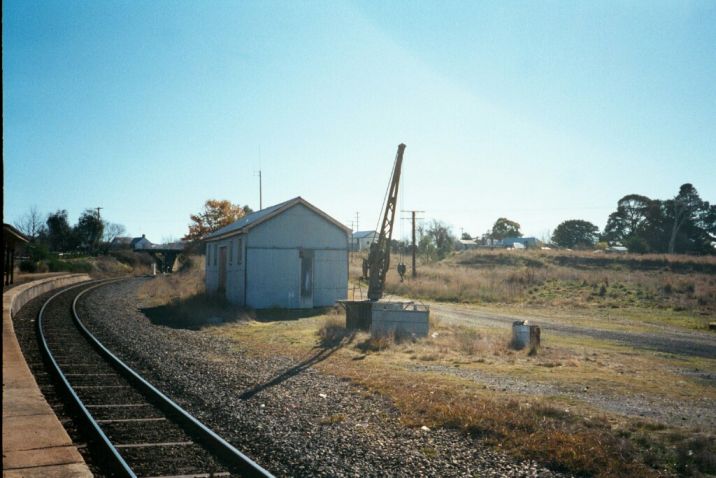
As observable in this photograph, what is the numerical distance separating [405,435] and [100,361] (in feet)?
25.5

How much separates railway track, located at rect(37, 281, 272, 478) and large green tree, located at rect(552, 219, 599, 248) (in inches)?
3823

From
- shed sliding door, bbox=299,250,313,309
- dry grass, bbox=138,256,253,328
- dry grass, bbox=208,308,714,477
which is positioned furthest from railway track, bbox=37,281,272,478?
shed sliding door, bbox=299,250,313,309

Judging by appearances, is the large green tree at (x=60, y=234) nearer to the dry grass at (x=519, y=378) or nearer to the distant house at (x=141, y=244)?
the distant house at (x=141, y=244)

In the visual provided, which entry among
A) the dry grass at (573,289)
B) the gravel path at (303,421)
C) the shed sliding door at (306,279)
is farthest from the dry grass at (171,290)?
the gravel path at (303,421)

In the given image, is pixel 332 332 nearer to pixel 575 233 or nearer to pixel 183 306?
pixel 183 306

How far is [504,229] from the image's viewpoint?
4719 inches

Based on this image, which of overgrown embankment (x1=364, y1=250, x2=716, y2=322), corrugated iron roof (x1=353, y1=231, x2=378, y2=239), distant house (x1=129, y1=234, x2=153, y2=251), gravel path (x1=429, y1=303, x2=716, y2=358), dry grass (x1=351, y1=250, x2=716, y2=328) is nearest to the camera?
gravel path (x1=429, y1=303, x2=716, y2=358)

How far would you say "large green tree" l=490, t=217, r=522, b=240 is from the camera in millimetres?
119062

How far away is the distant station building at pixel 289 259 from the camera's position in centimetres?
2605

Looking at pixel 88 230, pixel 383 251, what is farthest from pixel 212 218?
pixel 383 251

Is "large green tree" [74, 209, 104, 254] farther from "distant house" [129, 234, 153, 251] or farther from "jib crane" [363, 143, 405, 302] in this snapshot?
"jib crane" [363, 143, 405, 302]

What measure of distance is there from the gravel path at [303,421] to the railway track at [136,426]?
12.1 inches

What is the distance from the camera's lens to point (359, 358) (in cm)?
1442

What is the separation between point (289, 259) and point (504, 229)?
9890 centimetres
